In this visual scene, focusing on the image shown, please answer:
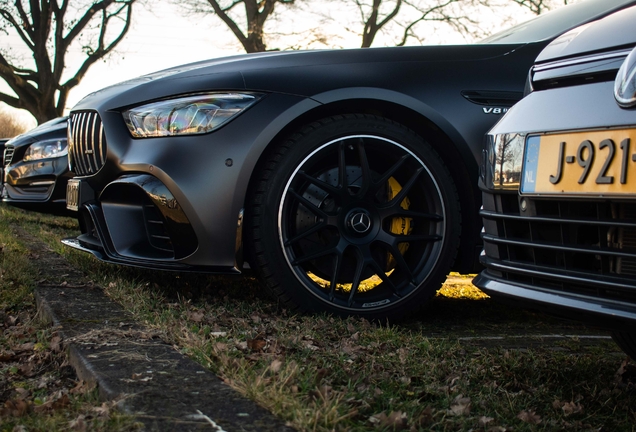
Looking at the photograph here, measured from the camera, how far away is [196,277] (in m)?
4.15

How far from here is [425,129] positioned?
3.38 meters

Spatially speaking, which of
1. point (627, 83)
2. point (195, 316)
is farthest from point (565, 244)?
point (195, 316)

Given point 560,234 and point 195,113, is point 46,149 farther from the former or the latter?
point 560,234

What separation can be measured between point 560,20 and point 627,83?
6.60ft

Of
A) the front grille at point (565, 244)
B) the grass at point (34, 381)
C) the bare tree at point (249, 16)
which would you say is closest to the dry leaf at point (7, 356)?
the grass at point (34, 381)

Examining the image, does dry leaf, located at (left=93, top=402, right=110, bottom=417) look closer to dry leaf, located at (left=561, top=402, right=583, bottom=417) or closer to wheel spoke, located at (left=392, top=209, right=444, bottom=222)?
dry leaf, located at (left=561, top=402, right=583, bottom=417)

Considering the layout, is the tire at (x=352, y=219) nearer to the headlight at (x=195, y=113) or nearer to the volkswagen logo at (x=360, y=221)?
the volkswagen logo at (x=360, y=221)

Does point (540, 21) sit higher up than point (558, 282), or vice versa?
point (540, 21)

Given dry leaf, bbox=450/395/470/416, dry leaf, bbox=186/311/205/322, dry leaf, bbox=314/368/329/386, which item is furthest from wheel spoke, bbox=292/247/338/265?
dry leaf, bbox=450/395/470/416

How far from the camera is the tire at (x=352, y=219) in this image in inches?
125

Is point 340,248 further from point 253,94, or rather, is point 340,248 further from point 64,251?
point 64,251

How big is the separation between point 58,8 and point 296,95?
1953 centimetres

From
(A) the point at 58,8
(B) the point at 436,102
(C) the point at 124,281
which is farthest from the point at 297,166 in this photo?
(A) the point at 58,8

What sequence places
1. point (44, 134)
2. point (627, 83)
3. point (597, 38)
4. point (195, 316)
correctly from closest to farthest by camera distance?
point (627, 83) < point (597, 38) < point (195, 316) < point (44, 134)
